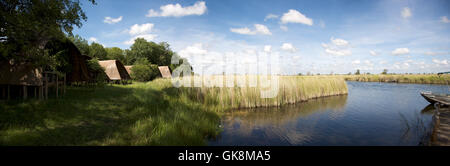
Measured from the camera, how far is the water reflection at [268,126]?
5.06 m

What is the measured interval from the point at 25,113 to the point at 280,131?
7789 mm

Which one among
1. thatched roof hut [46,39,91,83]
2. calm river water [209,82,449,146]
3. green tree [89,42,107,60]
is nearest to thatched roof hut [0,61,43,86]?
thatched roof hut [46,39,91,83]

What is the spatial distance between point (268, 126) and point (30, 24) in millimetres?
8360

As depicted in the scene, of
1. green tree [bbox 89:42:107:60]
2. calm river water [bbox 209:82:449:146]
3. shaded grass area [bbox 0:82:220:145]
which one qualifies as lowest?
calm river water [bbox 209:82:449:146]

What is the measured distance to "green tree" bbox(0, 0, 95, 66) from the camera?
555cm

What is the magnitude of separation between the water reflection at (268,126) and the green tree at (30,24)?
7.01 m

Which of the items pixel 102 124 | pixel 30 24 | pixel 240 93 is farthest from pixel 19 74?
pixel 240 93

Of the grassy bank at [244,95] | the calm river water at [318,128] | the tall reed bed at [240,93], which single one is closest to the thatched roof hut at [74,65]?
the tall reed bed at [240,93]

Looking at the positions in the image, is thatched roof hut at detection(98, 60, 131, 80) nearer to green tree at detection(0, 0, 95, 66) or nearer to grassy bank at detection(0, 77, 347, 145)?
green tree at detection(0, 0, 95, 66)

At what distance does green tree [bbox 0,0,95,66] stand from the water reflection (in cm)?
701

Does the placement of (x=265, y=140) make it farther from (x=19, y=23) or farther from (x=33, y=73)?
(x=33, y=73)

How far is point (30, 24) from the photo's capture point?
5.54 metres

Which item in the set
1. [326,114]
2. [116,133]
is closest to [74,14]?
[116,133]
